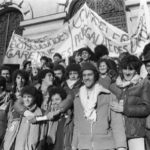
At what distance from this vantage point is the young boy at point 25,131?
3.44 metres

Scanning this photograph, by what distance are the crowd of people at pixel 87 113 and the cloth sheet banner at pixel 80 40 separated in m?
2.04

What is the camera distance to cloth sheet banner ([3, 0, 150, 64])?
6.35 metres

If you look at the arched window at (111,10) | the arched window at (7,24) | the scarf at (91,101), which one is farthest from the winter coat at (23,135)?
the arched window at (7,24)

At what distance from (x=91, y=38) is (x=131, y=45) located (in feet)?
3.72

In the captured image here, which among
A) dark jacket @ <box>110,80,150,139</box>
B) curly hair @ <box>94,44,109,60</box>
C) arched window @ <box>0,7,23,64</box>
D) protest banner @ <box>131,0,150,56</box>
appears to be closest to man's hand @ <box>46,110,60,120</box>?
dark jacket @ <box>110,80,150,139</box>

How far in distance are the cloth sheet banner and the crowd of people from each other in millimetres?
2039

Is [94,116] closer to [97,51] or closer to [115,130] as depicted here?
[115,130]

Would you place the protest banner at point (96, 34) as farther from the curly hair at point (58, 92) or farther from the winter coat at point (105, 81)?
the curly hair at point (58, 92)

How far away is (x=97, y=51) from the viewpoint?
5.55 m

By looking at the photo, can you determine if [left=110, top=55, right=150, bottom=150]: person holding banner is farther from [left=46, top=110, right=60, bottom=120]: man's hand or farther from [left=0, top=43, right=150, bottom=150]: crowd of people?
[left=46, top=110, right=60, bottom=120]: man's hand

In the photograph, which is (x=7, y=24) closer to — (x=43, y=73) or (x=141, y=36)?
(x=141, y=36)

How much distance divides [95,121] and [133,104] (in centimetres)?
52

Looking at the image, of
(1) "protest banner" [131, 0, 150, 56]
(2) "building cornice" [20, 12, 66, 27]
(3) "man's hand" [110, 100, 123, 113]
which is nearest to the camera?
(3) "man's hand" [110, 100, 123, 113]

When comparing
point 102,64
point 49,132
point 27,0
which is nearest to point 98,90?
point 49,132
